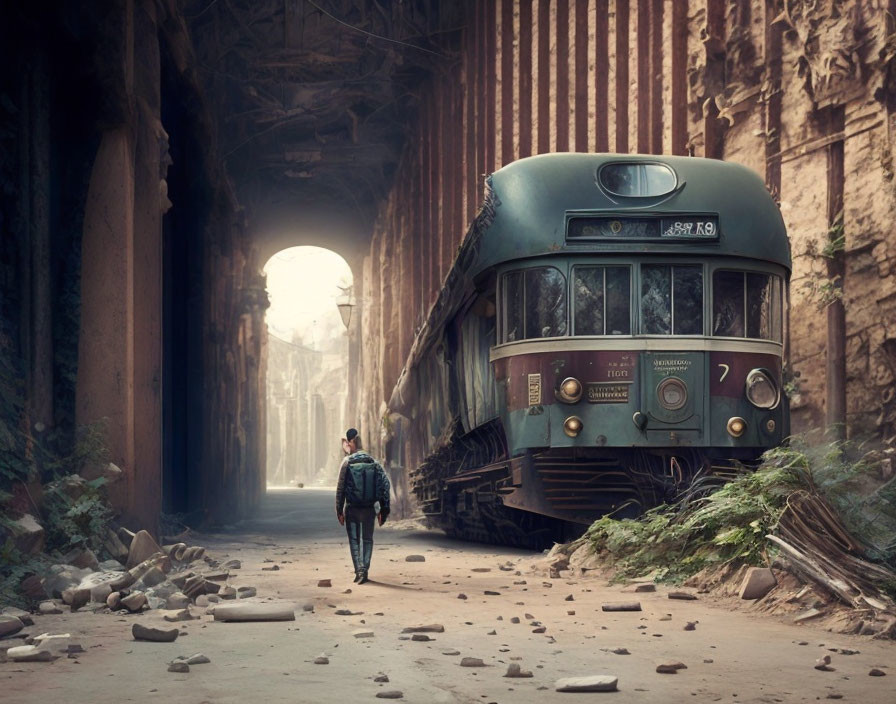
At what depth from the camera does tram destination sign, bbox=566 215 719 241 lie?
11766 mm

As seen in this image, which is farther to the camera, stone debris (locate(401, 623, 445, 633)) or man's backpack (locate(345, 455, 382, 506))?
man's backpack (locate(345, 455, 382, 506))

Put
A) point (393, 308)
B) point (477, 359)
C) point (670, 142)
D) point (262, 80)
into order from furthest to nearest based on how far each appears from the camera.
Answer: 1. point (393, 308)
2. point (262, 80)
3. point (670, 142)
4. point (477, 359)

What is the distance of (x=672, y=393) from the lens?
37.8ft

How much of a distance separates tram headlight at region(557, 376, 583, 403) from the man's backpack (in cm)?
207

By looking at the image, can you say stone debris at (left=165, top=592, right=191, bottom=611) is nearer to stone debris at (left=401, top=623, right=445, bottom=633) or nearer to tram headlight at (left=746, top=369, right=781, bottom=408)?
stone debris at (left=401, top=623, right=445, bottom=633)

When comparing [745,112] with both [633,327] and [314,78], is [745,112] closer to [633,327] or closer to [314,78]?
[633,327]

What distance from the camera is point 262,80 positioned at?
27.8 m

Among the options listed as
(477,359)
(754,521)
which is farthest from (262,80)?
(754,521)

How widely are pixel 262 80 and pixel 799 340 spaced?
16.9m

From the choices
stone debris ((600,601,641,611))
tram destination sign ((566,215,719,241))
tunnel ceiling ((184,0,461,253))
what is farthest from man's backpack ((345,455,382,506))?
tunnel ceiling ((184,0,461,253))

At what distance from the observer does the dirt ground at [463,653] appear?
5.27 m

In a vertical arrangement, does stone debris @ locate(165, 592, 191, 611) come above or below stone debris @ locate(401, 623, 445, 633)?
below

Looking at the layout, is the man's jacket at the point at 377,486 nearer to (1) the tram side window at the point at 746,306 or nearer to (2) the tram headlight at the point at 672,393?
(2) the tram headlight at the point at 672,393

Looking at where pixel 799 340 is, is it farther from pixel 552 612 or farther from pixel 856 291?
pixel 552 612
